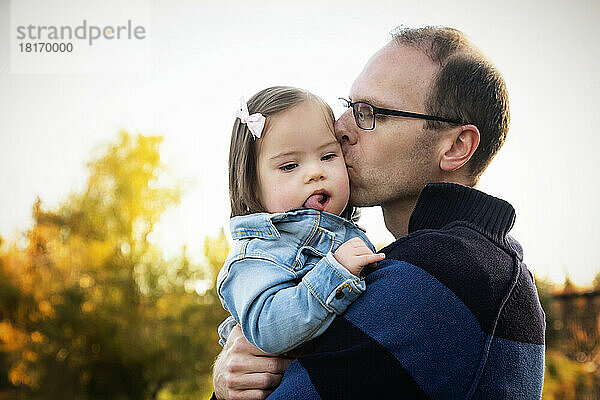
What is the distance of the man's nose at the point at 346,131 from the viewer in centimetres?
158

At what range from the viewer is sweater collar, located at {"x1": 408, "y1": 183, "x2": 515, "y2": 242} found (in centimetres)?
135

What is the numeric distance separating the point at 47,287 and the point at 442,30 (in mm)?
12073

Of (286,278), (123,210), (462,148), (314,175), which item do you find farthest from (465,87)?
(123,210)

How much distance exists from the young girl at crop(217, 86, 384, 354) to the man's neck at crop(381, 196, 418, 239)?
11 cm

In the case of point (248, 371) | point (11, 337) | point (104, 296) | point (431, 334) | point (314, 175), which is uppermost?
point (314, 175)

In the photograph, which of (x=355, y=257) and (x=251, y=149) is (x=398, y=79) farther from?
(x=355, y=257)

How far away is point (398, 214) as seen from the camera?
1.70 m

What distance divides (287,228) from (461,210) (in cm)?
33

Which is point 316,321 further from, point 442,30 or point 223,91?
point 223,91

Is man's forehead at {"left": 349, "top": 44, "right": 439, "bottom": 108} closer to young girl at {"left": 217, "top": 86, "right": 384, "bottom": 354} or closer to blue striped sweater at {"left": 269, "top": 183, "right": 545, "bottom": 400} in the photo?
young girl at {"left": 217, "top": 86, "right": 384, "bottom": 354}

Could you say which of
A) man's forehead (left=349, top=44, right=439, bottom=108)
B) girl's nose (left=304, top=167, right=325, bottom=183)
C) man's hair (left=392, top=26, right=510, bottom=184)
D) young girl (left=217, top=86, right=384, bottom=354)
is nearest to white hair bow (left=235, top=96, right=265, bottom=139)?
young girl (left=217, top=86, right=384, bottom=354)

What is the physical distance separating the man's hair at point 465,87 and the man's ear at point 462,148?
2 cm

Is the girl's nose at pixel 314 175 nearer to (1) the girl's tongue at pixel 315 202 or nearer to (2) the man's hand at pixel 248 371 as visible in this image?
(1) the girl's tongue at pixel 315 202

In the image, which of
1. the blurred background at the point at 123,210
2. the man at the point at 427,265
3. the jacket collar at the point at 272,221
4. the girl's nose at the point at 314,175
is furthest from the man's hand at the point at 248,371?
the blurred background at the point at 123,210
